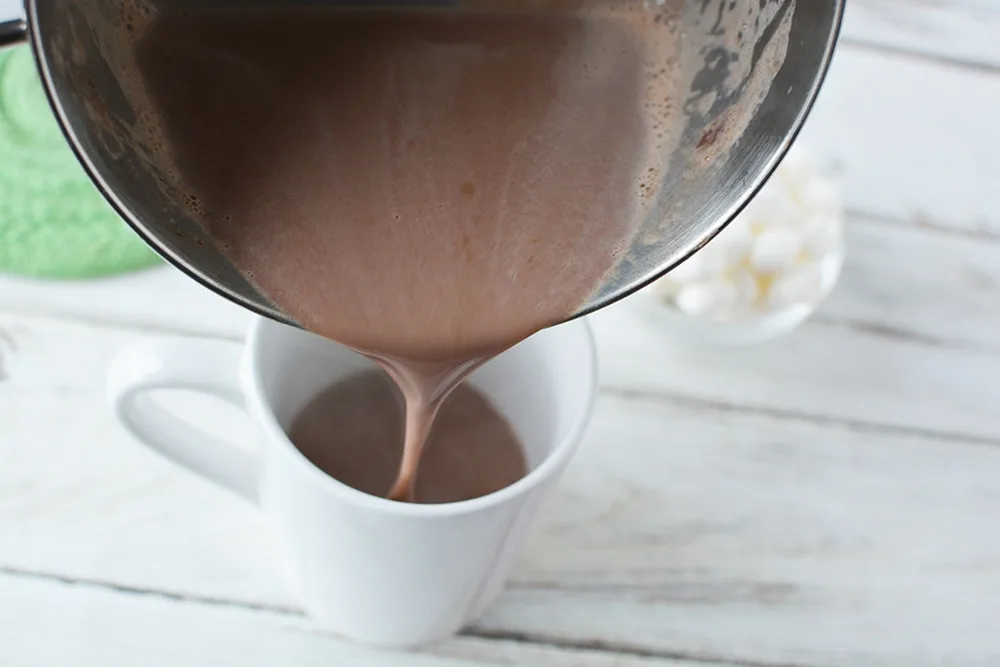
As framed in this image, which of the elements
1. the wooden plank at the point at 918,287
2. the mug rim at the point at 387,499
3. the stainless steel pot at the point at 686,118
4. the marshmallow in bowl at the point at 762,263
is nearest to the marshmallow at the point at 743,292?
the marshmallow in bowl at the point at 762,263

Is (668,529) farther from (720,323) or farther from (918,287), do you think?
(918,287)

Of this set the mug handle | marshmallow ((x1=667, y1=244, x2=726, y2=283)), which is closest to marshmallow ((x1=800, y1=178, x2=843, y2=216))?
marshmallow ((x1=667, y1=244, x2=726, y2=283))

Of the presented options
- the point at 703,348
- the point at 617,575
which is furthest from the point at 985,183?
the point at 617,575

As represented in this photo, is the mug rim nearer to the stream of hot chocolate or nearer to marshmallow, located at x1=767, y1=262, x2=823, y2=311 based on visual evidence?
the stream of hot chocolate

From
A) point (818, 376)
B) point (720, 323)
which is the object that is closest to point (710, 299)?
point (720, 323)

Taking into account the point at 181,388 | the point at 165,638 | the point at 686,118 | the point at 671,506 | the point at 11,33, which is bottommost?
the point at 165,638

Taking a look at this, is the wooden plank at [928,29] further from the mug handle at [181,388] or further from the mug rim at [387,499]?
the mug handle at [181,388]

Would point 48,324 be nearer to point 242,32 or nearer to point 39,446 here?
point 39,446
